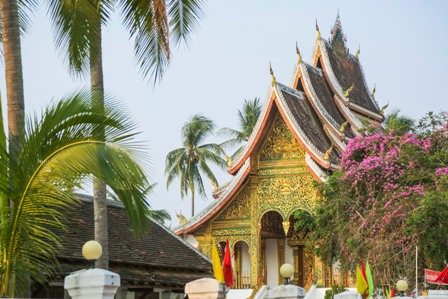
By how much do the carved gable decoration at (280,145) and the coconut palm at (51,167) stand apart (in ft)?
64.3

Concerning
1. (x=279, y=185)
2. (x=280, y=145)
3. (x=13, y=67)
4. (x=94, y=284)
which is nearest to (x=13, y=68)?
(x=13, y=67)

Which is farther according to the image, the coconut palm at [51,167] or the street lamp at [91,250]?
the coconut palm at [51,167]

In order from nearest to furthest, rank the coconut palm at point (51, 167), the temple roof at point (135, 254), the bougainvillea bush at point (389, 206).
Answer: the coconut palm at point (51, 167)
the temple roof at point (135, 254)
the bougainvillea bush at point (389, 206)

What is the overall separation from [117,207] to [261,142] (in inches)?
439

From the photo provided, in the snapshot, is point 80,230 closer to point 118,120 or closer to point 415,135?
point 118,120

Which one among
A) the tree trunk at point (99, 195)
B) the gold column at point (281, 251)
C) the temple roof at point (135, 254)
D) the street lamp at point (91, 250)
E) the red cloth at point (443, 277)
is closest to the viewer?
the street lamp at point (91, 250)

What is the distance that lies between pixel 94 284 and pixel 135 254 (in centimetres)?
839

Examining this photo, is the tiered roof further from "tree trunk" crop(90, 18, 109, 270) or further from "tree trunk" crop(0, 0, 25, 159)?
"tree trunk" crop(0, 0, 25, 159)

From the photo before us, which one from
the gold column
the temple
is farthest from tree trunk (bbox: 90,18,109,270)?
the gold column

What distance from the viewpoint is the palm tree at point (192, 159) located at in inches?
1730

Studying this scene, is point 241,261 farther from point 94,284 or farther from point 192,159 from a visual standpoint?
point 94,284

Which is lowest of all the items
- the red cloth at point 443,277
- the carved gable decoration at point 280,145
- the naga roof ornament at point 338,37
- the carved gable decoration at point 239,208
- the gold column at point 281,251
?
the red cloth at point 443,277

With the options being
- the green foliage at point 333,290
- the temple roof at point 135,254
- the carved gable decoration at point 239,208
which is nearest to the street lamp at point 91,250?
the temple roof at point 135,254

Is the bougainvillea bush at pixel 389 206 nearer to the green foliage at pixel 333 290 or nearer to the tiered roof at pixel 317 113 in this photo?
the green foliage at pixel 333 290
